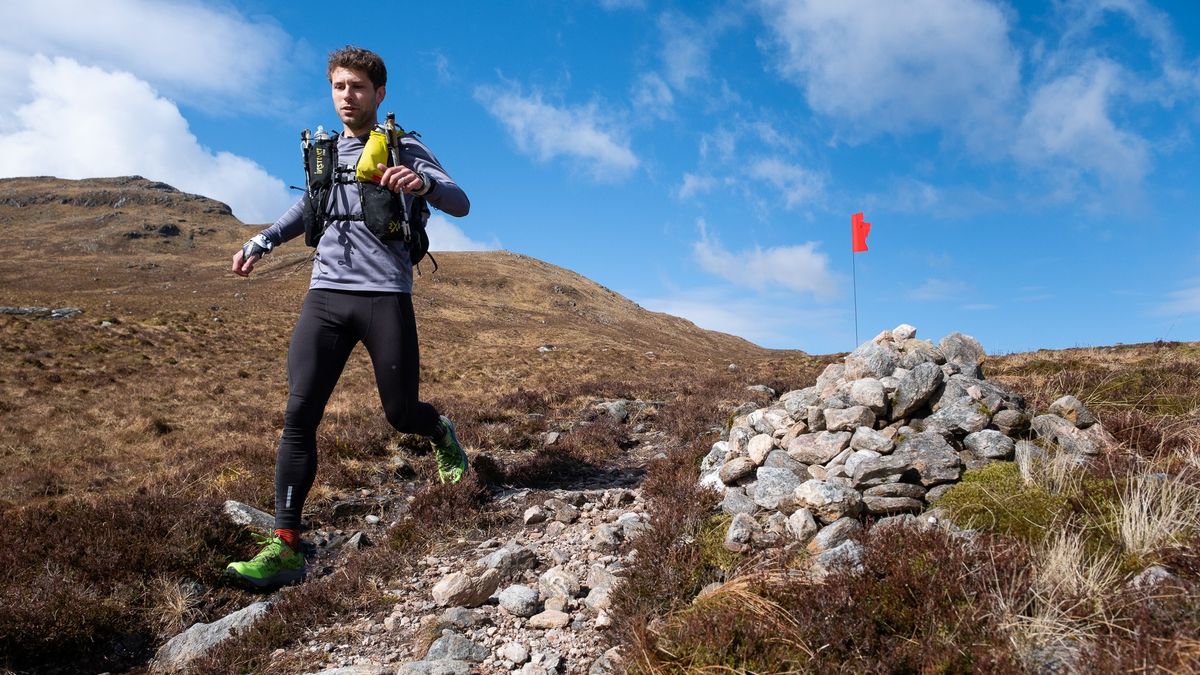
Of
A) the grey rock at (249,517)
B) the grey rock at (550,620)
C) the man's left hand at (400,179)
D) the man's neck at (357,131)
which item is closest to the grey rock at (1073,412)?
the grey rock at (550,620)

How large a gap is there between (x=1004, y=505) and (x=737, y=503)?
168cm

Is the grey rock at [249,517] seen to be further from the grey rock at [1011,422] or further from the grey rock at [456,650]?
the grey rock at [1011,422]

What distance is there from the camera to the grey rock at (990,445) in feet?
14.7

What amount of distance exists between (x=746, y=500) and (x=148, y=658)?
3.95 metres

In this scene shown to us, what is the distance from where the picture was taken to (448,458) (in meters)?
5.94

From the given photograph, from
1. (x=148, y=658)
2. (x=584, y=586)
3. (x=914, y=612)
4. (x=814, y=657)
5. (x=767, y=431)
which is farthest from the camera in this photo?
(x=767, y=431)

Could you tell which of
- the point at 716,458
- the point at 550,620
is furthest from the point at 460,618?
the point at 716,458

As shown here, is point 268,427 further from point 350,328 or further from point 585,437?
point 350,328

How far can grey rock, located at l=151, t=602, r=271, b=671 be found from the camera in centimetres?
350

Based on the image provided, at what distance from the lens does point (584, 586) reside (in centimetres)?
402

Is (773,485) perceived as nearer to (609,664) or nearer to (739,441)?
(739,441)

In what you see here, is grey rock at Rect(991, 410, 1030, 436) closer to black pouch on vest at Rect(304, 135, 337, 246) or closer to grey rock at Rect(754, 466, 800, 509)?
grey rock at Rect(754, 466, 800, 509)

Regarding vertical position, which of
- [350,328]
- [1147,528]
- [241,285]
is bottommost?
[1147,528]

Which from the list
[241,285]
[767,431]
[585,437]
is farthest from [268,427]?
[241,285]
